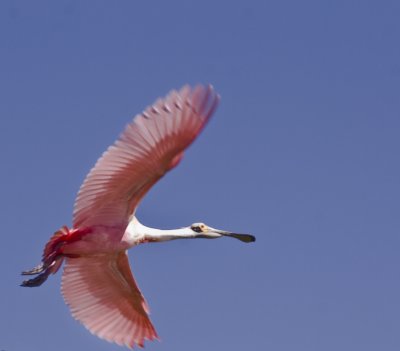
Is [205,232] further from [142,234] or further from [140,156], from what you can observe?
[140,156]

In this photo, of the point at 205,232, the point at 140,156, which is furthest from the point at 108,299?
the point at 140,156

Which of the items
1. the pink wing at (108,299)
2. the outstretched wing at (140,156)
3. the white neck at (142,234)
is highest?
the outstretched wing at (140,156)

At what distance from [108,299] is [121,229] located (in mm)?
1788

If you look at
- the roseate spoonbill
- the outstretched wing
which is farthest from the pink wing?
the outstretched wing

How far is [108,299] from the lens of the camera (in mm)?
17078

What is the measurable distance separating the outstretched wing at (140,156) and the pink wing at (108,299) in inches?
45.5

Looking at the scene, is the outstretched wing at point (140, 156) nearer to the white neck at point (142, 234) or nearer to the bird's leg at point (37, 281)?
the white neck at point (142, 234)

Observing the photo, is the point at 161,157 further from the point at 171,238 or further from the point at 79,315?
the point at 79,315

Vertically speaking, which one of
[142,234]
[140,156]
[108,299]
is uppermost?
[140,156]

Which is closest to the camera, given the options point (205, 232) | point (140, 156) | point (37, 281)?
point (140, 156)

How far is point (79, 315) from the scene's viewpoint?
16.9 meters

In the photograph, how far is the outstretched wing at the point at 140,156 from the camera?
45.1 feet

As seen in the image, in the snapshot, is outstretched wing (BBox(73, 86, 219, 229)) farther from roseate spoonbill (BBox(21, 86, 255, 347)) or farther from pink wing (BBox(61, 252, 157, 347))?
pink wing (BBox(61, 252, 157, 347))

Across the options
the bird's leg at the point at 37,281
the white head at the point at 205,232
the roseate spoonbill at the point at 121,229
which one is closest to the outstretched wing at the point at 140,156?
the roseate spoonbill at the point at 121,229
